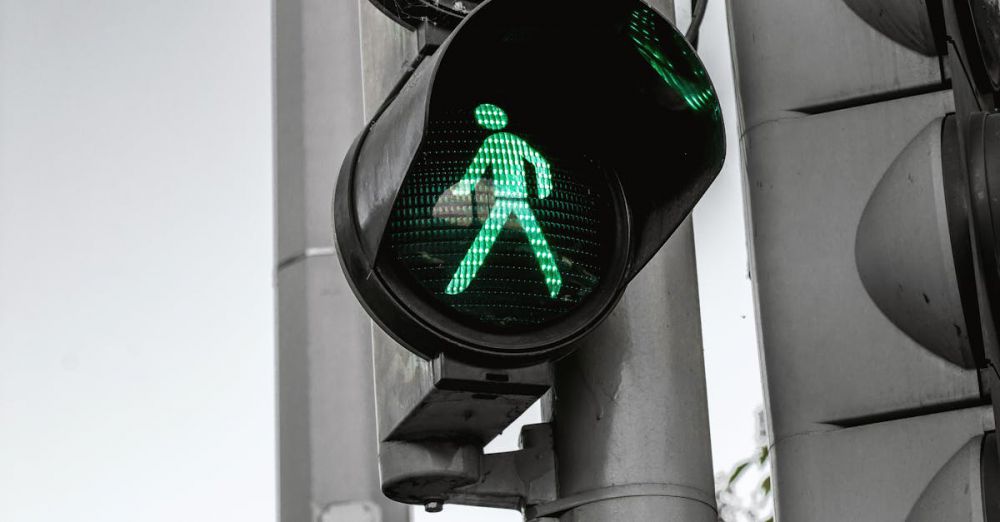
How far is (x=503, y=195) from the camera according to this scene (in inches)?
102

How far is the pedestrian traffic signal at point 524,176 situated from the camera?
2533 millimetres

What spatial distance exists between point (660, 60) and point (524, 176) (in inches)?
10.1

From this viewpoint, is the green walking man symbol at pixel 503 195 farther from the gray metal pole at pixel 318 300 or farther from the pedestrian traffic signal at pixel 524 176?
the gray metal pole at pixel 318 300

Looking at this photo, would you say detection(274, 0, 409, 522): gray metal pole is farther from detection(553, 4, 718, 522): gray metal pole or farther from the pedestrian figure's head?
the pedestrian figure's head

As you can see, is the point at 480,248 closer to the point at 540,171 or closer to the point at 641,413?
the point at 540,171

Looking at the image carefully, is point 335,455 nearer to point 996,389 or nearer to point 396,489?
point 396,489

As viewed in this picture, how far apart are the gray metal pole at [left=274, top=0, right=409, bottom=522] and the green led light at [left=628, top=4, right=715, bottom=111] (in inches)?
52.5

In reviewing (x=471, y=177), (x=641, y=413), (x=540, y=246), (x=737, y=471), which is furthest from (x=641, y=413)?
(x=737, y=471)

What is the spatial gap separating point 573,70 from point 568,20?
0.33 ft

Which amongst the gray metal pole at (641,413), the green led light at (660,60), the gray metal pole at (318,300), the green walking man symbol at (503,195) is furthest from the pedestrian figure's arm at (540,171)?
the gray metal pole at (318,300)

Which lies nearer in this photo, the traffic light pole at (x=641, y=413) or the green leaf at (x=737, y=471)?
the traffic light pole at (x=641, y=413)

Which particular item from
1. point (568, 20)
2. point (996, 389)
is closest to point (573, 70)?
point (568, 20)

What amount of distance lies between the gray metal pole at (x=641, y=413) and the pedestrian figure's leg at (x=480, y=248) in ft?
1.16

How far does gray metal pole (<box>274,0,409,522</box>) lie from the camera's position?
3.80 metres
